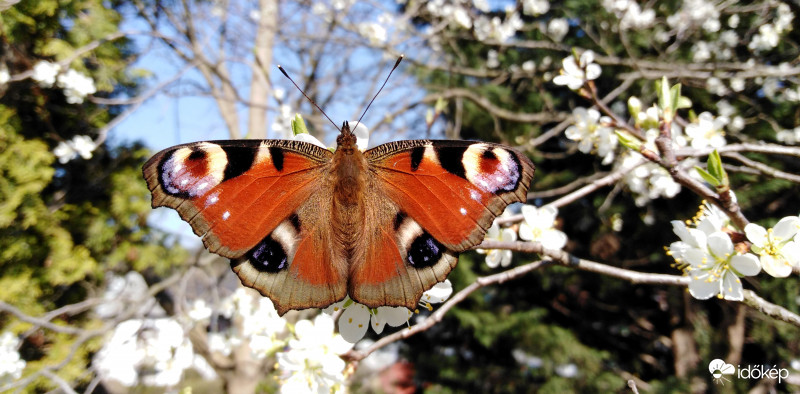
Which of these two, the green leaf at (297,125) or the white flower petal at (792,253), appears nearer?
the white flower petal at (792,253)

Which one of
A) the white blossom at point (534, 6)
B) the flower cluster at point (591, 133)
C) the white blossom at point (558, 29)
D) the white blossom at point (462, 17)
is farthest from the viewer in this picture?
the white blossom at point (558, 29)

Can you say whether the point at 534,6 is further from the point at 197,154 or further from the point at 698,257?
the point at 197,154

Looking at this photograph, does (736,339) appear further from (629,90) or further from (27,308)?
(27,308)

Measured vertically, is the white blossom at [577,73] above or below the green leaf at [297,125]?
above

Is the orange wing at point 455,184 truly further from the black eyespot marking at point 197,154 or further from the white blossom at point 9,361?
the white blossom at point 9,361

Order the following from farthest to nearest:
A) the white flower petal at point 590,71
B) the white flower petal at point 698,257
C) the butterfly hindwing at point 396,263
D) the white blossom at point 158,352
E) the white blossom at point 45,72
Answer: the white blossom at point 45,72 < the white blossom at point 158,352 < the white flower petal at point 590,71 < the white flower petal at point 698,257 < the butterfly hindwing at point 396,263

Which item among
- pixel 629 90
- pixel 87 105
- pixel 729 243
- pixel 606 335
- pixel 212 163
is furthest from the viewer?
pixel 606 335

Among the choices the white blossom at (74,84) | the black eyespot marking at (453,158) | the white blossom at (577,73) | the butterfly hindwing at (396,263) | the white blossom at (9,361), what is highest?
the white blossom at (577,73)

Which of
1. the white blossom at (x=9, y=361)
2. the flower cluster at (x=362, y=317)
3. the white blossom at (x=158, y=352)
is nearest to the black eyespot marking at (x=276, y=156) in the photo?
the flower cluster at (x=362, y=317)

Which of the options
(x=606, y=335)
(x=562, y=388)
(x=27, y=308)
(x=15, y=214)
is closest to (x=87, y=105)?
(x=15, y=214)
